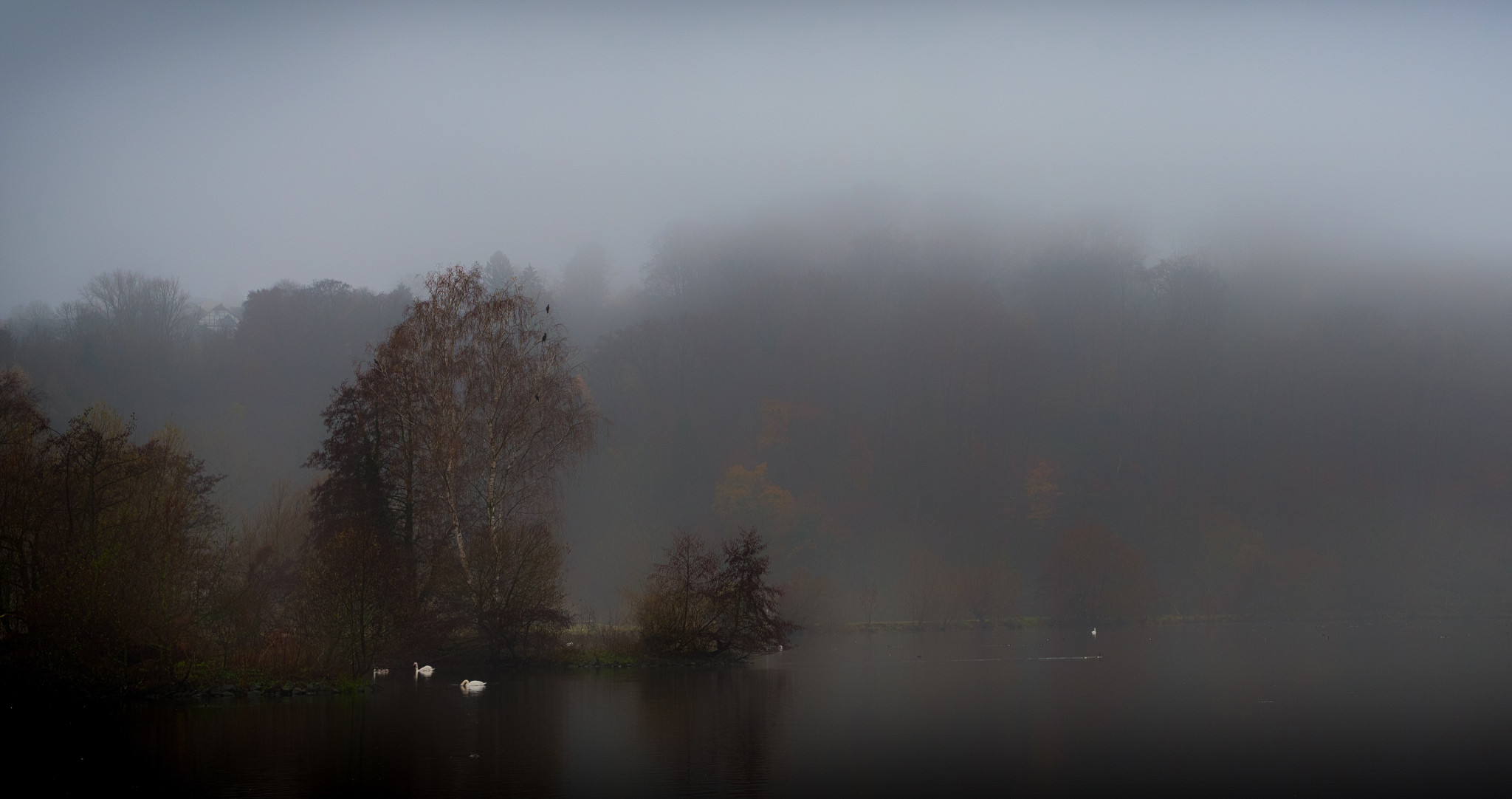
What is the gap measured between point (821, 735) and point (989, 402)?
80.1 m

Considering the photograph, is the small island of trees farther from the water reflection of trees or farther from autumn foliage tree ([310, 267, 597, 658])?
the water reflection of trees

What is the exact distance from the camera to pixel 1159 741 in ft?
59.5

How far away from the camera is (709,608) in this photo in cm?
3500

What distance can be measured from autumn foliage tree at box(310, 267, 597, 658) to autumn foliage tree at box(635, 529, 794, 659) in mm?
3144

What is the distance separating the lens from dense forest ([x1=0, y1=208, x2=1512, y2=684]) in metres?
83.0

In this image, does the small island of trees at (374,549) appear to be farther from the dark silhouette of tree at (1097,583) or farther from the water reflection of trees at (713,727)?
the dark silhouette of tree at (1097,583)

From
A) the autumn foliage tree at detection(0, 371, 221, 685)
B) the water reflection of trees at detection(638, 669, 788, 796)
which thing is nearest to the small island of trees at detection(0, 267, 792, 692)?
the autumn foliage tree at detection(0, 371, 221, 685)

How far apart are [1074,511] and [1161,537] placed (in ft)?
24.5

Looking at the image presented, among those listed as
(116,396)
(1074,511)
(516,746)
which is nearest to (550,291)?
(116,396)

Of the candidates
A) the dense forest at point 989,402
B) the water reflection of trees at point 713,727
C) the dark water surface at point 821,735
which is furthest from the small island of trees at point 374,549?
the dense forest at point 989,402

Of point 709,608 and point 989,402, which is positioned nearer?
point 709,608

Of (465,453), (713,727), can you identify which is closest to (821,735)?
(713,727)

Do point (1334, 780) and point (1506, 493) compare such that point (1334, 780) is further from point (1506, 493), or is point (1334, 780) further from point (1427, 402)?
point (1427, 402)

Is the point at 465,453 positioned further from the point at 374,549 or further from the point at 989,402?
the point at 989,402
